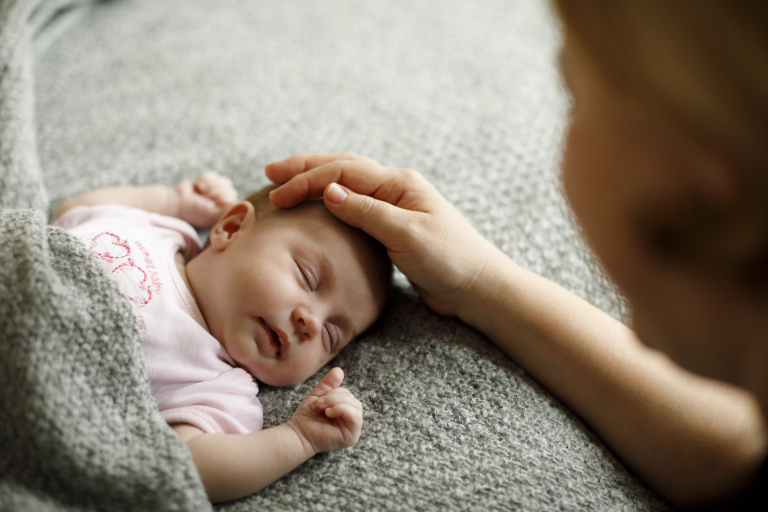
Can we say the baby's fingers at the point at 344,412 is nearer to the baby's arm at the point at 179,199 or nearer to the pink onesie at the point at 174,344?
the pink onesie at the point at 174,344

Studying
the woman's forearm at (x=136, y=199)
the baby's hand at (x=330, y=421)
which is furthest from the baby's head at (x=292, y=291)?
the woman's forearm at (x=136, y=199)

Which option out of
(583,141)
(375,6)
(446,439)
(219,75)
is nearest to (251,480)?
(446,439)

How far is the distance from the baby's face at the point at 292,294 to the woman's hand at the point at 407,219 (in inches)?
1.8

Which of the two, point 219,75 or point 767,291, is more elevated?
point 767,291

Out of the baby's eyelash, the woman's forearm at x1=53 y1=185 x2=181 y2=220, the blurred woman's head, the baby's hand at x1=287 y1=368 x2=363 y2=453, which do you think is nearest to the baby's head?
the baby's eyelash

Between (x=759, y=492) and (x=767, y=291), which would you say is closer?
(x=767, y=291)

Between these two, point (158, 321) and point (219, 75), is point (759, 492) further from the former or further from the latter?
point (219, 75)

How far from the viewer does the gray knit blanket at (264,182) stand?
625mm

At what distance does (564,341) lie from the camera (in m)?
0.83

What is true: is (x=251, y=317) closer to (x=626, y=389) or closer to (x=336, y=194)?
(x=336, y=194)

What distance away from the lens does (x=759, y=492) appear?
0.77m

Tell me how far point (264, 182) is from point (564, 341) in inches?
29.5

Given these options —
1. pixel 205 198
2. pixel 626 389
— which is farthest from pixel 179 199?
pixel 626 389

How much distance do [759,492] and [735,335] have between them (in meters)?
0.52
